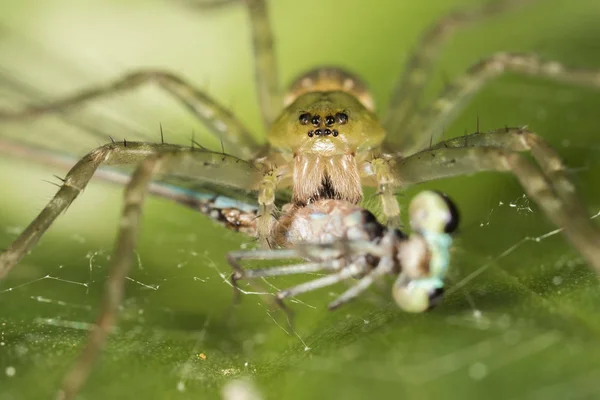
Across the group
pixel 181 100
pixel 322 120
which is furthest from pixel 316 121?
pixel 181 100

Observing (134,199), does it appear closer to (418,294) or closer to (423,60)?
(418,294)

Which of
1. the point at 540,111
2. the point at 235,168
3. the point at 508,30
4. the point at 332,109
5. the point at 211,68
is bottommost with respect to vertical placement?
the point at 235,168

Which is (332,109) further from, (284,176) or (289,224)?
(289,224)

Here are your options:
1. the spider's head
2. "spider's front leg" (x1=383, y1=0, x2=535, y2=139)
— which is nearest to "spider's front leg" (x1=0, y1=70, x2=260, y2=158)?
the spider's head

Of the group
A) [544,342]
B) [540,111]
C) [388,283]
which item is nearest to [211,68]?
Answer: [540,111]

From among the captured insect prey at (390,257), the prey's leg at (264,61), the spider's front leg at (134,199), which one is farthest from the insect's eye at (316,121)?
the prey's leg at (264,61)

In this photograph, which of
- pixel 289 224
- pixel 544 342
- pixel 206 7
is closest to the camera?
pixel 544 342
